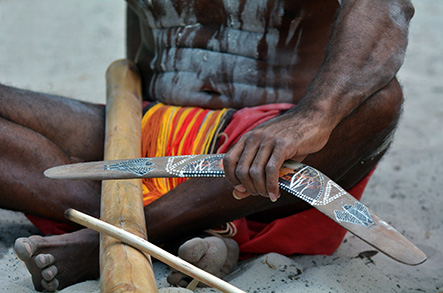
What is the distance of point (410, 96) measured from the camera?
349 cm

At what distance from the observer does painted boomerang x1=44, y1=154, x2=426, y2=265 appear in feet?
3.90

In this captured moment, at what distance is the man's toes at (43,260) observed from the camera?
4.74 feet

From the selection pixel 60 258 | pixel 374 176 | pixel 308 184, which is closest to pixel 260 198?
pixel 308 184

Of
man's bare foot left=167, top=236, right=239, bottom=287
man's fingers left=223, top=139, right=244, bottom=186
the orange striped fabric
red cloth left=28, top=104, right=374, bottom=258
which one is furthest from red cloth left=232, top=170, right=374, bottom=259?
man's fingers left=223, top=139, right=244, bottom=186

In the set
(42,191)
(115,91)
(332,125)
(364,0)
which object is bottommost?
(42,191)

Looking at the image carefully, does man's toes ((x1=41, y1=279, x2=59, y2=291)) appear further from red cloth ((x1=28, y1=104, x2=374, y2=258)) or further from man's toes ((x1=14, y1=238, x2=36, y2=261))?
red cloth ((x1=28, y1=104, x2=374, y2=258))

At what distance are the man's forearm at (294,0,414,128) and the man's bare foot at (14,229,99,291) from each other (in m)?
0.65

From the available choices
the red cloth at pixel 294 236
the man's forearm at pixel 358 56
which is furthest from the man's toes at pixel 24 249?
the man's forearm at pixel 358 56

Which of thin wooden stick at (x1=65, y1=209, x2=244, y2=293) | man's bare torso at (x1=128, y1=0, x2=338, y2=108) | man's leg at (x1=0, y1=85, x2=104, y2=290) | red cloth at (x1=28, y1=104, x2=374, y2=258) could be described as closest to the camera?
thin wooden stick at (x1=65, y1=209, x2=244, y2=293)

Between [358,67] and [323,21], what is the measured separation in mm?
424

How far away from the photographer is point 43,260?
1448 mm

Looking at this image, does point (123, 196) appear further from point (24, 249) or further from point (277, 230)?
point (277, 230)

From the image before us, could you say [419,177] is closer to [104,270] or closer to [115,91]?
[115,91]

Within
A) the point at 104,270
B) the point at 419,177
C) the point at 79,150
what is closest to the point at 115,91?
the point at 79,150
